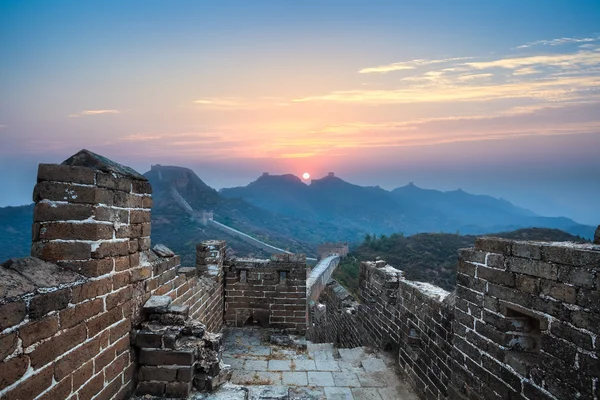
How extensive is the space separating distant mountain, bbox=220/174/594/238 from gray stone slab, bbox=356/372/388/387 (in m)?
119

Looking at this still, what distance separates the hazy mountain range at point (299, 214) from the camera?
44.1 metres

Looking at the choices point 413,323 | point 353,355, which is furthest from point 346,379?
point 413,323

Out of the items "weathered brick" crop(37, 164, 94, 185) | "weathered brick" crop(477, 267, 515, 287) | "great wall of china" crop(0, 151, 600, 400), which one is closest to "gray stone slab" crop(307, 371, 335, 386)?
"great wall of china" crop(0, 151, 600, 400)

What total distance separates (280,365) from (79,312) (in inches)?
177

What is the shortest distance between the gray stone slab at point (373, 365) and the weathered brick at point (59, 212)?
17.2 feet

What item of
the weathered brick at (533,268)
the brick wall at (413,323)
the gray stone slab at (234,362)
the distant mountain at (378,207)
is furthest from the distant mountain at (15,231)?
the distant mountain at (378,207)

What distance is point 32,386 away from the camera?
2.11 meters

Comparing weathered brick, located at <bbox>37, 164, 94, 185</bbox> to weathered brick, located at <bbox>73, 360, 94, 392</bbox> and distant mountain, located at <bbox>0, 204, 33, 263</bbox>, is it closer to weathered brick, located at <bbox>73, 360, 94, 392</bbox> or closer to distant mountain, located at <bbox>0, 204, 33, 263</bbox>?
weathered brick, located at <bbox>73, 360, 94, 392</bbox>

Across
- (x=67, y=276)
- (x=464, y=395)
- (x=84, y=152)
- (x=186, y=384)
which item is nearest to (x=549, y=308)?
(x=464, y=395)

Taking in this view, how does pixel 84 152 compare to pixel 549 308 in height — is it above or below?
above

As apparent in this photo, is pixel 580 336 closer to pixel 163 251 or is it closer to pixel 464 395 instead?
pixel 464 395

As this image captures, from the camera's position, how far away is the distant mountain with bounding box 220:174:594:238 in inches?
5379

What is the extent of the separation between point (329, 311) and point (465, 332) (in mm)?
8565

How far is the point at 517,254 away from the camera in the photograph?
3301 mm
